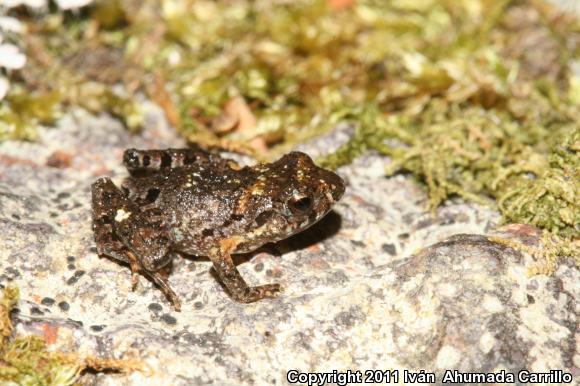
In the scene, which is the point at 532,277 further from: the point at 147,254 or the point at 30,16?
the point at 30,16

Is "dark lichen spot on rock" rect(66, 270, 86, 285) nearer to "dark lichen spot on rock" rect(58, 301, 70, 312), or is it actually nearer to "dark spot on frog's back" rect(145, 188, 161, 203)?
"dark lichen spot on rock" rect(58, 301, 70, 312)

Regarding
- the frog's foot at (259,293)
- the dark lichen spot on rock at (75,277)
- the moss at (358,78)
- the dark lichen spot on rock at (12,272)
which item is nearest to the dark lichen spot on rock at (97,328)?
the dark lichen spot on rock at (75,277)

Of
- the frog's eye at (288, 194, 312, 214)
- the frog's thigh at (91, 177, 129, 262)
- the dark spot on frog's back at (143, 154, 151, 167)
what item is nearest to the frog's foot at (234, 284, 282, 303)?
the frog's eye at (288, 194, 312, 214)

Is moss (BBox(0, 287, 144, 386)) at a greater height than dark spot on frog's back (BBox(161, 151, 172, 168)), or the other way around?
Answer: dark spot on frog's back (BBox(161, 151, 172, 168))

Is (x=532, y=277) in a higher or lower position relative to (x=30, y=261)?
higher

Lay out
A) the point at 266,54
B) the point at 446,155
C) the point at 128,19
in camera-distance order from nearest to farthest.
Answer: the point at 446,155 → the point at 266,54 → the point at 128,19

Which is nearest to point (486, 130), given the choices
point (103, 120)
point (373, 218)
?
point (373, 218)
